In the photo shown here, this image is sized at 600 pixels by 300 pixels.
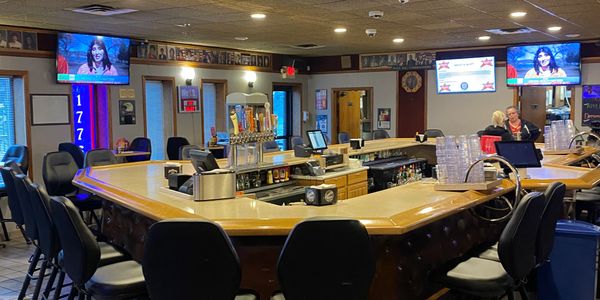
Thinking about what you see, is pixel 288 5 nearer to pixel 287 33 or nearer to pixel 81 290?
pixel 287 33

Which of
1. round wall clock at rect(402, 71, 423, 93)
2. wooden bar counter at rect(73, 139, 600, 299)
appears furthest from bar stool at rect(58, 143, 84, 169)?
round wall clock at rect(402, 71, 423, 93)

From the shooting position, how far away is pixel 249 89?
11.0 meters

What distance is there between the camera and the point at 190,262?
7.87ft

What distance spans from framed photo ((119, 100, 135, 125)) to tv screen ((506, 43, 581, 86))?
21.2 ft

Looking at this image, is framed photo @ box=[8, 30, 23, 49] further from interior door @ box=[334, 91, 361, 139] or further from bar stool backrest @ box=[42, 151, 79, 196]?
interior door @ box=[334, 91, 361, 139]

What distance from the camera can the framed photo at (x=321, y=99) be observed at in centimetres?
1236

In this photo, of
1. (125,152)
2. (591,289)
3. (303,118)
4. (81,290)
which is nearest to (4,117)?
(125,152)

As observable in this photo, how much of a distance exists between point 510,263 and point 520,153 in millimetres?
1877

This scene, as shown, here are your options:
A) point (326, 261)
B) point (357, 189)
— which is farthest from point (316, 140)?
point (326, 261)

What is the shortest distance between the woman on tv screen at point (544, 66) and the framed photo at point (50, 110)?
755 centimetres

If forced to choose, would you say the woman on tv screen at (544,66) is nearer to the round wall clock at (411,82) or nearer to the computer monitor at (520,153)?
the round wall clock at (411,82)

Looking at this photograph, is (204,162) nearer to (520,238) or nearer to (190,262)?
(190,262)

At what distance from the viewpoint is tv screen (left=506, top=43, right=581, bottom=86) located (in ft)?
31.2

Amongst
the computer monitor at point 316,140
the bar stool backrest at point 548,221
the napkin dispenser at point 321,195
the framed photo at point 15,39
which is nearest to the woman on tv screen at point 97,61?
the framed photo at point 15,39
